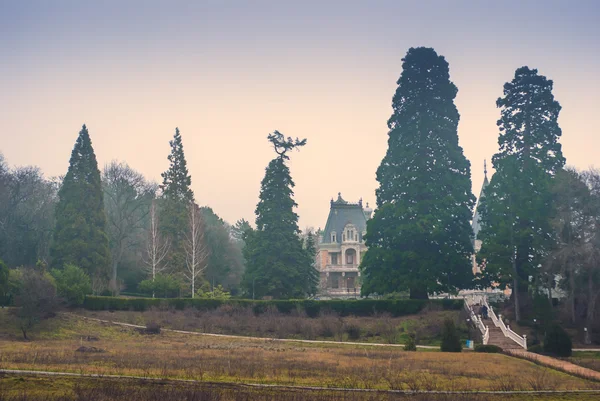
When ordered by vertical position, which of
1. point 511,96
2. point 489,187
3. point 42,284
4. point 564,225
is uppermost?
point 511,96

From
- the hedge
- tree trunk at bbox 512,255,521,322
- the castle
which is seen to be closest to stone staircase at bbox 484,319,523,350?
tree trunk at bbox 512,255,521,322

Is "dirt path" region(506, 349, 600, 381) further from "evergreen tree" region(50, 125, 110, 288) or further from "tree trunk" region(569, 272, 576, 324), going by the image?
"evergreen tree" region(50, 125, 110, 288)

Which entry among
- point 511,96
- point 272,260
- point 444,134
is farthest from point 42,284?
point 511,96

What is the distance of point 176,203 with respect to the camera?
6938cm

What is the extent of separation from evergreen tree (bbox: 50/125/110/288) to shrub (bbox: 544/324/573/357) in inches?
1497

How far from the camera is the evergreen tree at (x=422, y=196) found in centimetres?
5341

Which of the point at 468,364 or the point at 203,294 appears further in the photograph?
the point at 203,294

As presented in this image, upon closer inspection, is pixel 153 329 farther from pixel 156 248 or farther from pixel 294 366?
pixel 156 248

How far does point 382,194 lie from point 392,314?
36.3ft

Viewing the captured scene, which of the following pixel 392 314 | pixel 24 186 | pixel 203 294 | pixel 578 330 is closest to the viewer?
pixel 578 330

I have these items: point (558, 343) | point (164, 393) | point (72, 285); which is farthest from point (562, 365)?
point (72, 285)

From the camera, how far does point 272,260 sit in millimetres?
63156

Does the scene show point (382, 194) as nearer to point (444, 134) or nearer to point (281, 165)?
point (444, 134)

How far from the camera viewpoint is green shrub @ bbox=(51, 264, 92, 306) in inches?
1997
